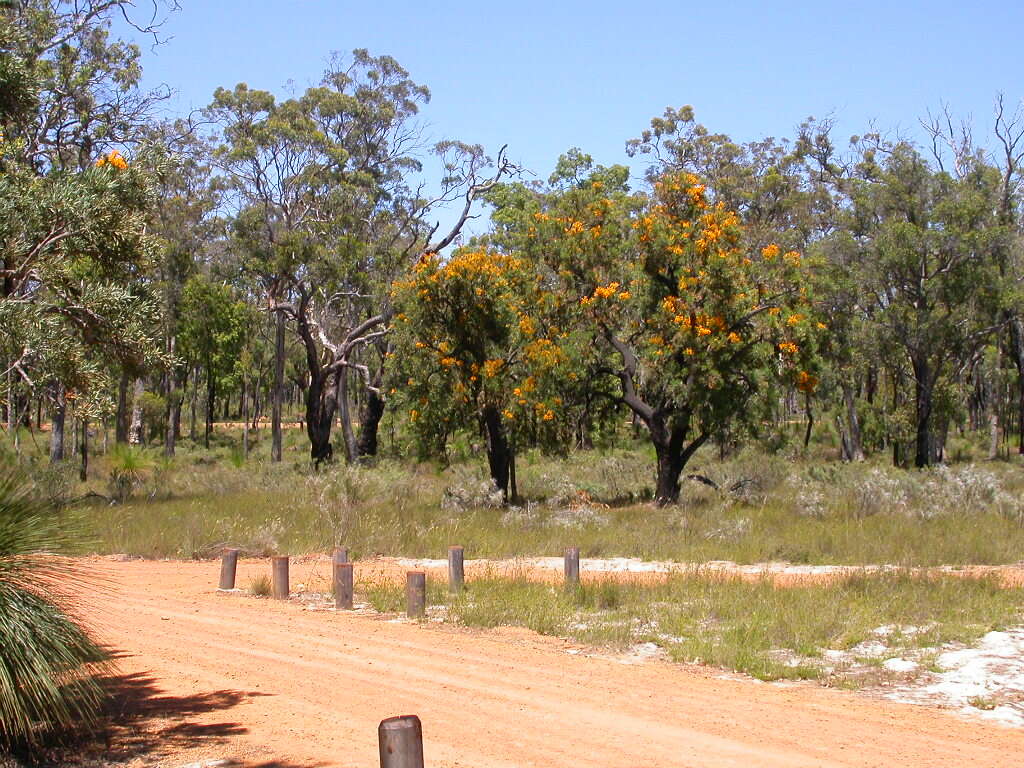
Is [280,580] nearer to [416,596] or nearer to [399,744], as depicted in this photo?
[416,596]

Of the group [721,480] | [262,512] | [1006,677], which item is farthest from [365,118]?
[1006,677]

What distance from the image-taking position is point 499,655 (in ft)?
35.1

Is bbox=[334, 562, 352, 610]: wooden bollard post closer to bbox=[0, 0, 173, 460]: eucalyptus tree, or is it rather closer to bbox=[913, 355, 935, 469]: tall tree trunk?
bbox=[0, 0, 173, 460]: eucalyptus tree

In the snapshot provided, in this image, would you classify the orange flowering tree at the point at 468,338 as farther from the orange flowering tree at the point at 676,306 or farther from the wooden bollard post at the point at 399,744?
the wooden bollard post at the point at 399,744

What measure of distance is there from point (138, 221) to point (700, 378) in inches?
650

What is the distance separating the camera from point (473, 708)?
8.53 meters

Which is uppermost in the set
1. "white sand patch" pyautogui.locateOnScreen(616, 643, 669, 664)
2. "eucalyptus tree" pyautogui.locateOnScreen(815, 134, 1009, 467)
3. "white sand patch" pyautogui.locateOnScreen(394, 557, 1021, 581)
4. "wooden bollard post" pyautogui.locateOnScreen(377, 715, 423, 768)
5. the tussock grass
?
"eucalyptus tree" pyautogui.locateOnScreen(815, 134, 1009, 467)

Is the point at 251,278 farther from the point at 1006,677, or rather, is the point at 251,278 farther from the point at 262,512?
the point at 1006,677

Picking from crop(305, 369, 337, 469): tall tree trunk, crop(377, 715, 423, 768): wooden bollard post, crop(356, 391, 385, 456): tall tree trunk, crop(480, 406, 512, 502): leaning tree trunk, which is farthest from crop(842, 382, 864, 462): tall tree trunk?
crop(377, 715, 423, 768): wooden bollard post

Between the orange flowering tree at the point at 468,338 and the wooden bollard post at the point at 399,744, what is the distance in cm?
2102

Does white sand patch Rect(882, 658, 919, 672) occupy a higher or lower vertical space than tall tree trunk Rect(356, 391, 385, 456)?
lower

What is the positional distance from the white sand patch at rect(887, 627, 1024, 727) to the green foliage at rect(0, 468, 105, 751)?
264 inches

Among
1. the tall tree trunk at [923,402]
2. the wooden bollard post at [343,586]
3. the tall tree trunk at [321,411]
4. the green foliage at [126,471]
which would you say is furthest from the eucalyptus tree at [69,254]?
the tall tree trunk at [923,402]

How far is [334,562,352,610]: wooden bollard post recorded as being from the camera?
Result: 530 inches
